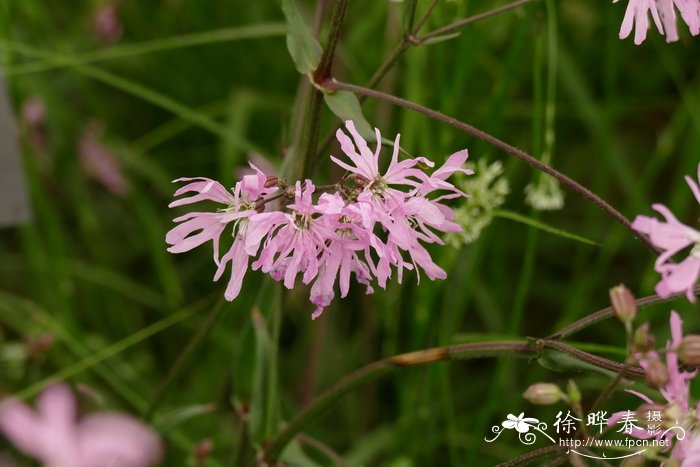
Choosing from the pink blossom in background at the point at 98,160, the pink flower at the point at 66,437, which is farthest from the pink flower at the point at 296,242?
the pink blossom in background at the point at 98,160

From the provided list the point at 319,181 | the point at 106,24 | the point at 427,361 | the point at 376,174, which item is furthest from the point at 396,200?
the point at 106,24

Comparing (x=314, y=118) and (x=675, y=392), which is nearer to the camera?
(x=675, y=392)

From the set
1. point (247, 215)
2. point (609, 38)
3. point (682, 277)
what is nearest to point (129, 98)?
point (609, 38)

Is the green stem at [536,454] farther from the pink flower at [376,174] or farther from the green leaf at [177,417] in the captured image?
the green leaf at [177,417]

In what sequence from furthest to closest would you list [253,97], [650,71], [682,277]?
[650,71] → [253,97] → [682,277]

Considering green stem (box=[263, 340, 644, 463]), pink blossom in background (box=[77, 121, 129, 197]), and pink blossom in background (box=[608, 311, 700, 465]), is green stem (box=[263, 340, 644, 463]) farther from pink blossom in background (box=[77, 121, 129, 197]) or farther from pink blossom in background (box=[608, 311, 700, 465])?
pink blossom in background (box=[77, 121, 129, 197])

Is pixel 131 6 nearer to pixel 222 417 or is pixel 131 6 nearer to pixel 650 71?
pixel 222 417

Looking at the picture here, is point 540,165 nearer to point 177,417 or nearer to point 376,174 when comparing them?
point 376,174
